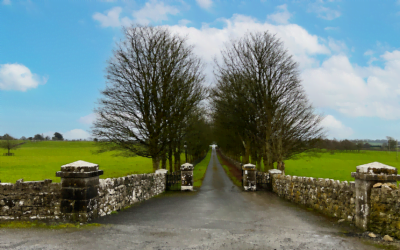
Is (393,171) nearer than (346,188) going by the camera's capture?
Yes

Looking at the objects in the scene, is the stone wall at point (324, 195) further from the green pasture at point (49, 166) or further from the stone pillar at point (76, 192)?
the green pasture at point (49, 166)

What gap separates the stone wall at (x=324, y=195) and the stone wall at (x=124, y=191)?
684 centimetres

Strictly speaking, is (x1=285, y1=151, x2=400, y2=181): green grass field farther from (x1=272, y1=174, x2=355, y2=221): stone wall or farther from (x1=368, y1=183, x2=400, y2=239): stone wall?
(x1=368, y1=183, x2=400, y2=239): stone wall

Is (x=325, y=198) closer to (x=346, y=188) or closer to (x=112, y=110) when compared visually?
(x=346, y=188)

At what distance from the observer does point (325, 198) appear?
29.6ft

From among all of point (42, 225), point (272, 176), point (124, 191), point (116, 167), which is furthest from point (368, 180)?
point (116, 167)

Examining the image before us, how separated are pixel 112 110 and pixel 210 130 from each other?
2816 cm

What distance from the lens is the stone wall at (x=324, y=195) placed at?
752 centimetres

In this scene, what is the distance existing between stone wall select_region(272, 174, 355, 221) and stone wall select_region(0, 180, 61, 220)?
25.6 ft

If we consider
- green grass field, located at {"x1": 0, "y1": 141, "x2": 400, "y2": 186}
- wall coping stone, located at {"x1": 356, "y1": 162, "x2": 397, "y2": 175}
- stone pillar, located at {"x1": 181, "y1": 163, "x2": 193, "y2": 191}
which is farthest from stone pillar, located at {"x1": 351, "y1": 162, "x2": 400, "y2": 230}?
green grass field, located at {"x1": 0, "y1": 141, "x2": 400, "y2": 186}

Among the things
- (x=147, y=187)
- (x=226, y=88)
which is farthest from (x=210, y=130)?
(x=147, y=187)

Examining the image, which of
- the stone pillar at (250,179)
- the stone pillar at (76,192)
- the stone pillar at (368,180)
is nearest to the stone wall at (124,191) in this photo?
the stone pillar at (76,192)

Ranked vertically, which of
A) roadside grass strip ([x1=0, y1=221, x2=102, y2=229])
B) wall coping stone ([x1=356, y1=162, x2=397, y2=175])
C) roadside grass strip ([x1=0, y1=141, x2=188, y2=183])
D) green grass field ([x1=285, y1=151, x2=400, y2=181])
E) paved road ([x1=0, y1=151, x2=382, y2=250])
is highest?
wall coping stone ([x1=356, y1=162, x2=397, y2=175])

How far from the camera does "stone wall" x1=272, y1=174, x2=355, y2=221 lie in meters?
7.52
